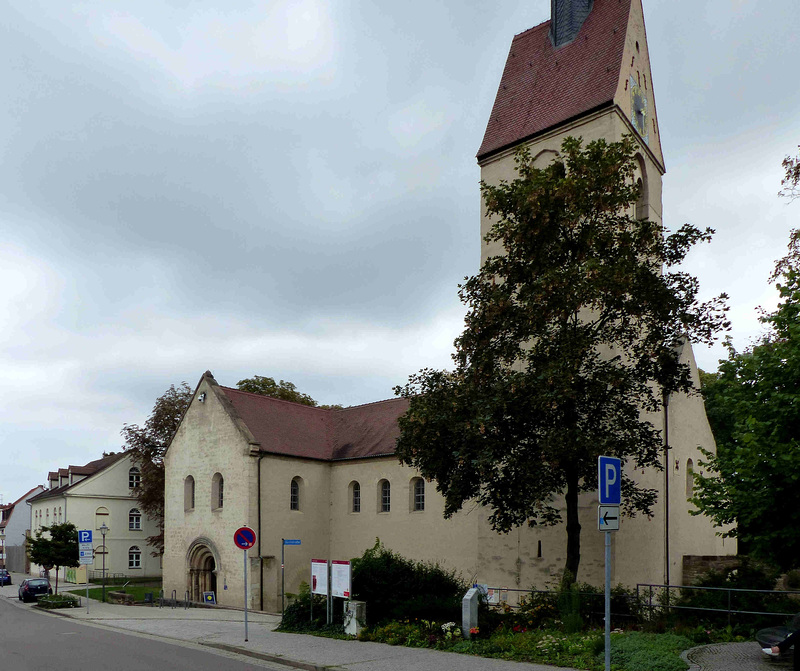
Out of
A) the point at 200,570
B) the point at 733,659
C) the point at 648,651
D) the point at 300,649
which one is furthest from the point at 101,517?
the point at 733,659

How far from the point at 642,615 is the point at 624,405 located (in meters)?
5.04

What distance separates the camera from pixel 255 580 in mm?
31281

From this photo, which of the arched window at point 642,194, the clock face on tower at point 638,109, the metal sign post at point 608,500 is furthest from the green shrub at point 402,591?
the clock face on tower at point 638,109

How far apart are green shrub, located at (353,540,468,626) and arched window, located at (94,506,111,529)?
40.9 meters

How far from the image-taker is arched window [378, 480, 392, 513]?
33500mm

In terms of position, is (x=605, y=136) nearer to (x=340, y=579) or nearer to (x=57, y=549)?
(x=340, y=579)

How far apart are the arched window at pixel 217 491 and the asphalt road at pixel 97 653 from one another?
11606 millimetres

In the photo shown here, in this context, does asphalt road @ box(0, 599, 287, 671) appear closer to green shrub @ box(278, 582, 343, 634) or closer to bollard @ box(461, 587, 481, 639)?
green shrub @ box(278, 582, 343, 634)

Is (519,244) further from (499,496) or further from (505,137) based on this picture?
(505,137)

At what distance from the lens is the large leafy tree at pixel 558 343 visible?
17.6 metres

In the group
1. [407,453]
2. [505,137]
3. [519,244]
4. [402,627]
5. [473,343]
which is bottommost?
[402,627]

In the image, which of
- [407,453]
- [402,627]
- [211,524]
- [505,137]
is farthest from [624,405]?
[211,524]

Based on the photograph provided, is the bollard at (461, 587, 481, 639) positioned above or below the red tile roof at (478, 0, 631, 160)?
below

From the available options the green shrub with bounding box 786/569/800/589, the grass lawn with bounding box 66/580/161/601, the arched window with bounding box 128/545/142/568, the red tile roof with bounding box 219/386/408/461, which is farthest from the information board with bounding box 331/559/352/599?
the arched window with bounding box 128/545/142/568
